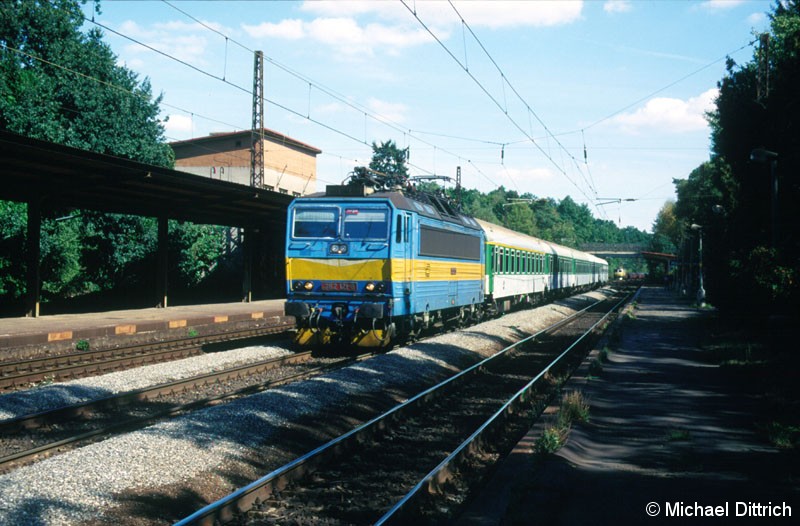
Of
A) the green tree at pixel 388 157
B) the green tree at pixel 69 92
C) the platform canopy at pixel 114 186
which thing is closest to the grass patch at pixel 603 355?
the platform canopy at pixel 114 186

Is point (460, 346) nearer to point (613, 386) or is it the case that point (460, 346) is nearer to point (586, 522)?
point (613, 386)

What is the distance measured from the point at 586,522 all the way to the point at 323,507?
2283mm

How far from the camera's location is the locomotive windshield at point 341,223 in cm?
1462

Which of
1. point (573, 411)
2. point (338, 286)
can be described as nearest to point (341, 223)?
point (338, 286)

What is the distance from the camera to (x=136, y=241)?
3341 cm

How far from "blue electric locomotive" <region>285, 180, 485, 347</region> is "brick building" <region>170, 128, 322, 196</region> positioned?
4050 cm

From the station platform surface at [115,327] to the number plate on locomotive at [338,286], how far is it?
645 centimetres

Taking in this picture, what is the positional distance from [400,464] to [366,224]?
7.80 meters

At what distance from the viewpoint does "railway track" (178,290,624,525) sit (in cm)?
593

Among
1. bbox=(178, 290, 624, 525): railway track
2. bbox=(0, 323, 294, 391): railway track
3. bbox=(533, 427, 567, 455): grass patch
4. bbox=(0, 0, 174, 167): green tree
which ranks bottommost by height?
bbox=(178, 290, 624, 525): railway track

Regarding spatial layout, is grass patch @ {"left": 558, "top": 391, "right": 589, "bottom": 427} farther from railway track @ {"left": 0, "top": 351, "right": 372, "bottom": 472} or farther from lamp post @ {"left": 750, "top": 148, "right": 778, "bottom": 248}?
lamp post @ {"left": 750, "top": 148, "right": 778, "bottom": 248}

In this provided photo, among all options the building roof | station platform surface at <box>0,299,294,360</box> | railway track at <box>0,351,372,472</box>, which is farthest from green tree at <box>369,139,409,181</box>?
railway track at <box>0,351,372,472</box>

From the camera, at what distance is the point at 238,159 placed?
190 feet

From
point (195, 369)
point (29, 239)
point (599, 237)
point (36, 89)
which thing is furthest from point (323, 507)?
point (599, 237)
